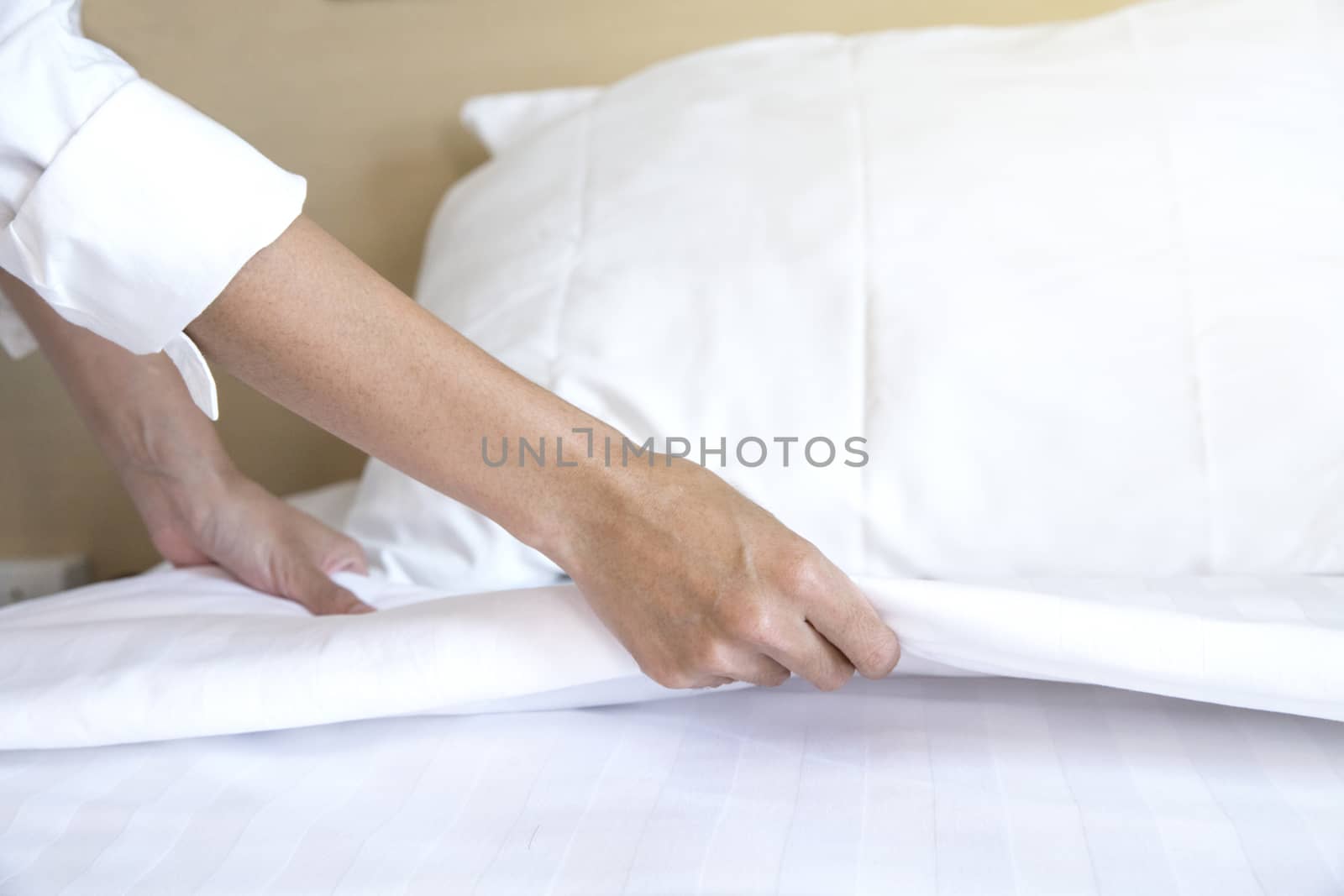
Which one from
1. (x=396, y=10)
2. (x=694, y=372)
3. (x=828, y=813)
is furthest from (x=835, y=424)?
(x=396, y=10)

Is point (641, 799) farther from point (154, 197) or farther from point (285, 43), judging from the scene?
point (285, 43)

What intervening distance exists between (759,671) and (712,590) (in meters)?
0.06

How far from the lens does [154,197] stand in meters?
0.57

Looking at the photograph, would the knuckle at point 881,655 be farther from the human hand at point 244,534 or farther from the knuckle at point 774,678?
the human hand at point 244,534

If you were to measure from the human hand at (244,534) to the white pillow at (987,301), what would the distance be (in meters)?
0.05

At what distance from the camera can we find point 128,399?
1011 mm

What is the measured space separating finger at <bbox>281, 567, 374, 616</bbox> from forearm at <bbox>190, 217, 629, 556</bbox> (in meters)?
0.23

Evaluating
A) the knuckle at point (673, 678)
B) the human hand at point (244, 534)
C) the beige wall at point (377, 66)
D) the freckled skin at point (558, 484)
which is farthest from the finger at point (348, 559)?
the beige wall at point (377, 66)

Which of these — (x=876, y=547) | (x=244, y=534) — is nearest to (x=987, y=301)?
(x=876, y=547)

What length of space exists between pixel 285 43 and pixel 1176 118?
102cm

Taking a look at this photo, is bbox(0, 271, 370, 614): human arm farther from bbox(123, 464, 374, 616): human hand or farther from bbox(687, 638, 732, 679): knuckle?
bbox(687, 638, 732, 679): knuckle

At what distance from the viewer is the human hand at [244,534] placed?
0.90 meters

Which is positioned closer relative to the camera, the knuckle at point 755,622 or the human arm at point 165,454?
the knuckle at point 755,622

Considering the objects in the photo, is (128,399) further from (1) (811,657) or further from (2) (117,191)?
(1) (811,657)
